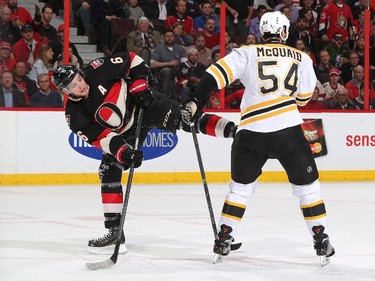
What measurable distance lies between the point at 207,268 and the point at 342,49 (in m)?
6.94

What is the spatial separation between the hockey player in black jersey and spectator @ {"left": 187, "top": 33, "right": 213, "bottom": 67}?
188 inches

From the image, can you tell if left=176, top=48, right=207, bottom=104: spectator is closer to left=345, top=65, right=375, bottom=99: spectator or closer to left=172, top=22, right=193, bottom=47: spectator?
left=172, top=22, right=193, bottom=47: spectator

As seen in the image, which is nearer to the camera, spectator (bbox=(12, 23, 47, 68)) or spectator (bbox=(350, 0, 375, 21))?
spectator (bbox=(12, 23, 47, 68))

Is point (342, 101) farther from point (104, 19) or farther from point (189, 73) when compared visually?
point (104, 19)

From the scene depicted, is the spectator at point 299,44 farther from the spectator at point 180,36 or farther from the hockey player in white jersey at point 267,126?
the hockey player in white jersey at point 267,126

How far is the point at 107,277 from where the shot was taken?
4387 millimetres

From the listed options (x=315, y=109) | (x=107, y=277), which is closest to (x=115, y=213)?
(x=107, y=277)

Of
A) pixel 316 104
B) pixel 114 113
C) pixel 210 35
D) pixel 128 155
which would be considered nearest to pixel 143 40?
pixel 210 35

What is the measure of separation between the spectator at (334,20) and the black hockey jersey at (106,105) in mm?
6074

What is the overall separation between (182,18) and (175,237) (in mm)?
4958

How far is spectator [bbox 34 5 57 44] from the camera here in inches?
376

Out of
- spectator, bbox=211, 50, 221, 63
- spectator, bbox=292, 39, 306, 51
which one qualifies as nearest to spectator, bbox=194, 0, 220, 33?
spectator, bbox=211, 50, 221, 63

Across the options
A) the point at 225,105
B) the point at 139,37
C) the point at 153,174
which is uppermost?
the point at 139,37

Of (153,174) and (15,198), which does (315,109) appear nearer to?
(153,174)
